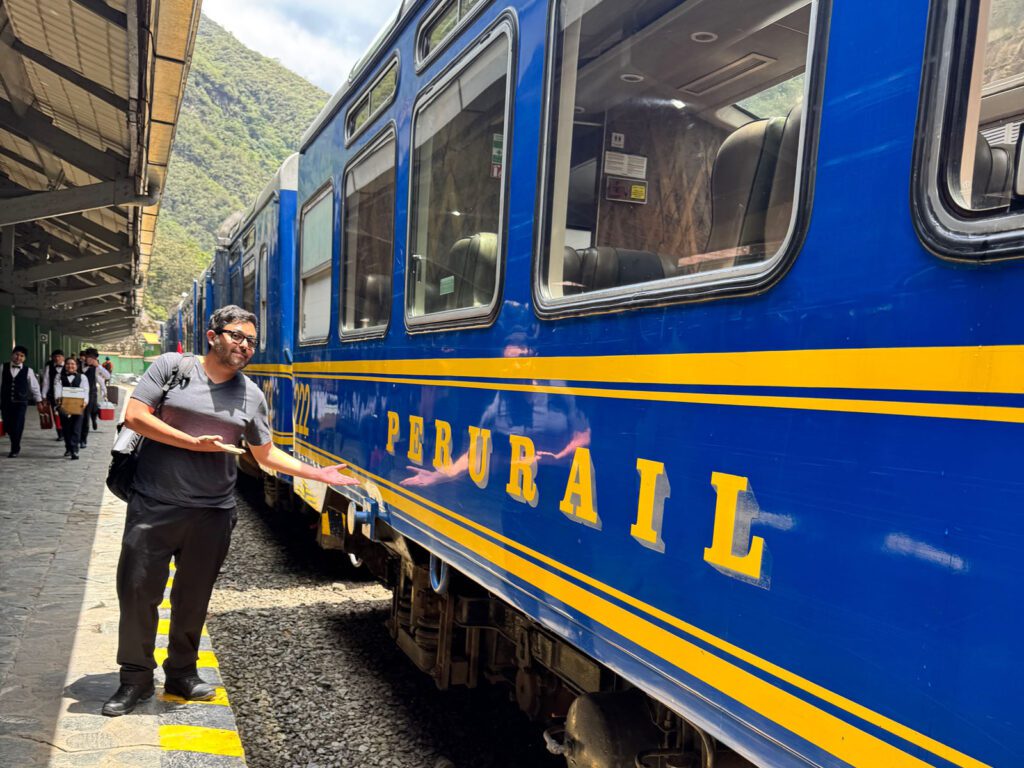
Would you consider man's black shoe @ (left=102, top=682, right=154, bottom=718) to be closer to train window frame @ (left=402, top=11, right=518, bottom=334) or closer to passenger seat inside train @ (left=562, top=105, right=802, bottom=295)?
train window frame @ (left=402, top=11, right=518, bottom=334)

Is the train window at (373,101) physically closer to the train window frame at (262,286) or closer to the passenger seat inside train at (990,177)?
the train window frame at (262,286)

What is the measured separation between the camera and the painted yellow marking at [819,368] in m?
1.10

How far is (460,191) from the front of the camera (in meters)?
3.10

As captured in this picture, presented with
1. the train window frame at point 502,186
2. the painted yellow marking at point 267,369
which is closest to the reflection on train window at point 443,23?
the train window frame at point 502,186

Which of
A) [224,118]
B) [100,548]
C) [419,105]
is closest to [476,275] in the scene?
[419,105]

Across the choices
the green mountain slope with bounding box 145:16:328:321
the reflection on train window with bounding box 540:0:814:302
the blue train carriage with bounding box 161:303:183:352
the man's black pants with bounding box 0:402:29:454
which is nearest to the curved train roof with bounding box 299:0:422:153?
the reflection on train window with bounding box 540:0:814:302

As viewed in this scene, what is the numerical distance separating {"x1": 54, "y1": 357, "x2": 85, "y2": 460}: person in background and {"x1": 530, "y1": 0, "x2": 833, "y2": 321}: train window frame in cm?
1184

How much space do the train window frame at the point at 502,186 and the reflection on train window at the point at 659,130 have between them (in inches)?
10.0

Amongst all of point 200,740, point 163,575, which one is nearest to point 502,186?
point 163,575

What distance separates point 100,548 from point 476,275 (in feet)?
16.4

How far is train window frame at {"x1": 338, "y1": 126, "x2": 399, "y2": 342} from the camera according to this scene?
364 cm

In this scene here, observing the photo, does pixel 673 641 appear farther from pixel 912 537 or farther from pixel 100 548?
pixel 100 548

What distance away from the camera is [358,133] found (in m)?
4.36

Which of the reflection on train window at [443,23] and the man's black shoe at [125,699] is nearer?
the reflection on train window at [443,23]
